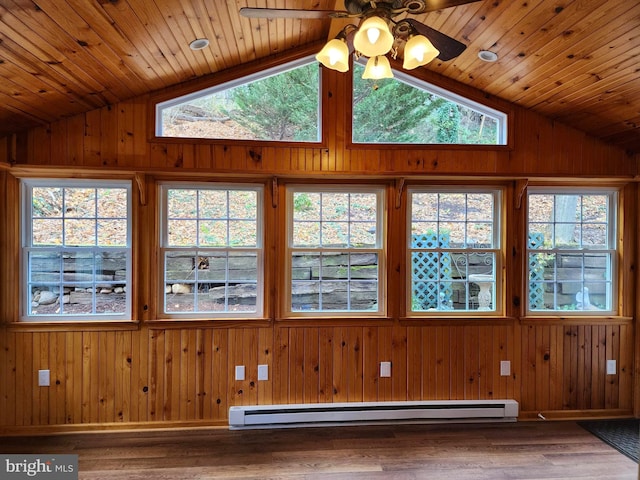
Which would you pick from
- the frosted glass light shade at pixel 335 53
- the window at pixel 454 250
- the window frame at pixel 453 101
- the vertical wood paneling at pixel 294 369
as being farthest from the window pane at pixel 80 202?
the window at pixel 454 250

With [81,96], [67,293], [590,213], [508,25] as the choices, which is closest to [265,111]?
[81,96]

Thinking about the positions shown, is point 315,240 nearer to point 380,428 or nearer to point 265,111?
point 265,111

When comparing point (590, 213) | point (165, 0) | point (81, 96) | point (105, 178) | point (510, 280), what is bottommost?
point (510, 280)

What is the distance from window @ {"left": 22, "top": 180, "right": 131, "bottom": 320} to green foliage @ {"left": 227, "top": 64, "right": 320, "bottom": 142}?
116 cm

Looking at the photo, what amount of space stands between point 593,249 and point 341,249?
2.29 m

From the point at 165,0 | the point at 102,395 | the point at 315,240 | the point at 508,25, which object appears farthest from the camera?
the point at 315,240

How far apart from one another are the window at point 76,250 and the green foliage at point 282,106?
1.16 meters

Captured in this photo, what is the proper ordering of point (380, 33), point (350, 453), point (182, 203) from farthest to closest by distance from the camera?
point (182, 203)
point (350, 453)
point (380, 33)

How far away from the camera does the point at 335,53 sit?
5.43 feet

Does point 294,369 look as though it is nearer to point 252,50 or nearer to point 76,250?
point 76,250

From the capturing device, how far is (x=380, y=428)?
286cm

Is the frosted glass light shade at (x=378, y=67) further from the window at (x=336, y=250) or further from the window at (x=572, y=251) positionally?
the window at (x=572, y=251)

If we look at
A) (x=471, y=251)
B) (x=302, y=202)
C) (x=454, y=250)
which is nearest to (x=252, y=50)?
(x=302, y=202)

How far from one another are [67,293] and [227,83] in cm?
219
